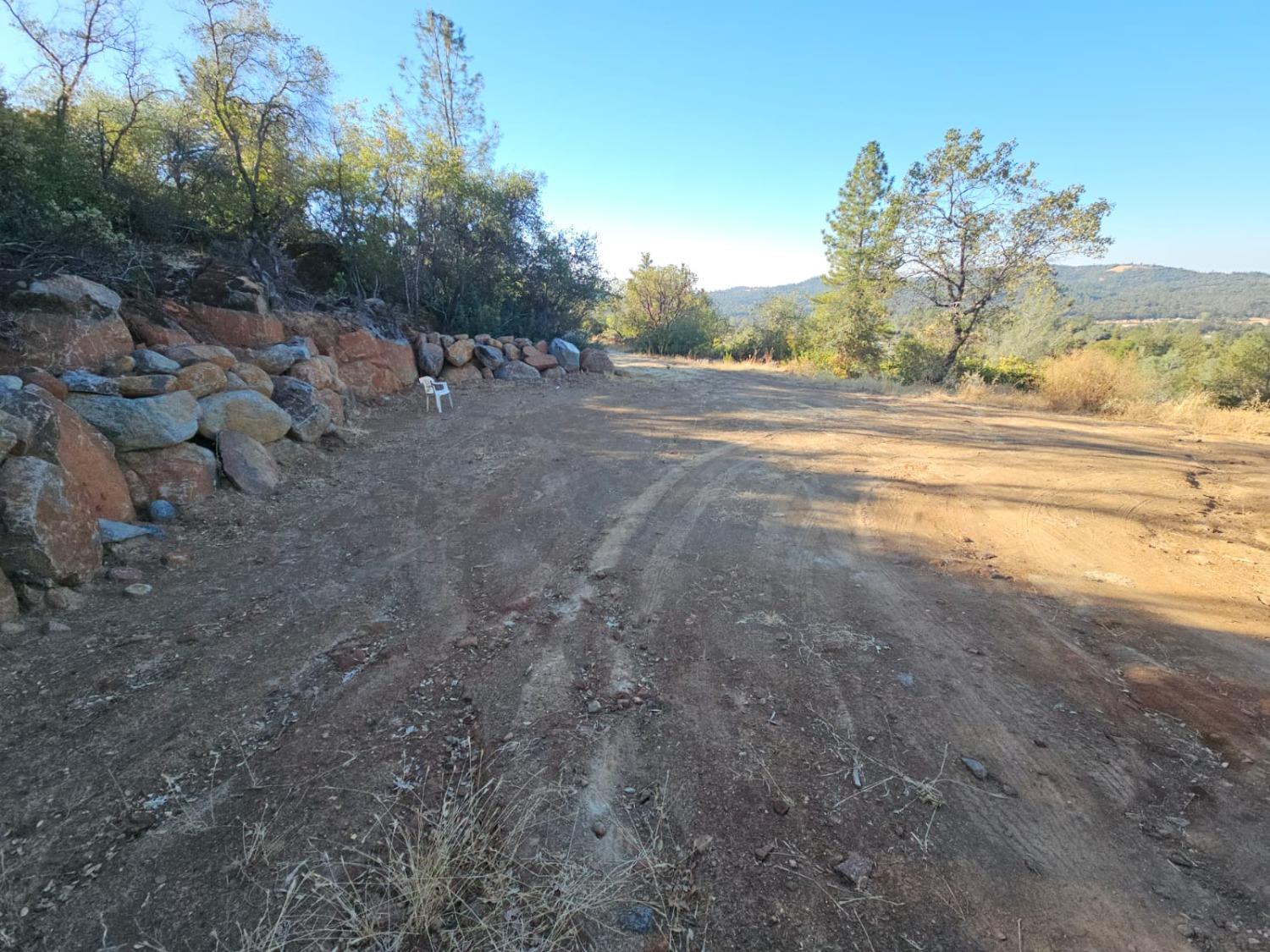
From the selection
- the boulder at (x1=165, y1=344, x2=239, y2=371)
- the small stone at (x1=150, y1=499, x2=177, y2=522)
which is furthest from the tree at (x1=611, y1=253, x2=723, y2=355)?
the small stone at (x1=150, y1=499, x2=177, y2=522)

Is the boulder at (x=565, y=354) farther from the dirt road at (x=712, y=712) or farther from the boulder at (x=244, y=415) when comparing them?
the dirt road at (x=712, y=712)

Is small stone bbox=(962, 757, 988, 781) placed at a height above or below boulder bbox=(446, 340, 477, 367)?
below

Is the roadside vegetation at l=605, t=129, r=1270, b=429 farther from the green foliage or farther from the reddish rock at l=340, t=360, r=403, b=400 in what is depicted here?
the reddish rock at l=340, t=360, r=403, b=400

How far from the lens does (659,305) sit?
29.5 m

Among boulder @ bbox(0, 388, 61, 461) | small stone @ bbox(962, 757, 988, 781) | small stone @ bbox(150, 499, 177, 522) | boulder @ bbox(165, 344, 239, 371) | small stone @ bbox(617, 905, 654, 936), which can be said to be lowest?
small stone @ bbox(617, 905, 654, 936)

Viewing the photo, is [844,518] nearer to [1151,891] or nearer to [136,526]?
[1151,891]

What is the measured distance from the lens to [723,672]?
8.66 ft

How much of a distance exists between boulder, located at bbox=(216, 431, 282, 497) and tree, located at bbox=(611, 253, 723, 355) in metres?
24.1

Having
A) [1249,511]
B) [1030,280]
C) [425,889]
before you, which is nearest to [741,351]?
[1030,280]

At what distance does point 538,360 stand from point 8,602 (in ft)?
34.0

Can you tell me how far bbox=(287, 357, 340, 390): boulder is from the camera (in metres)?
6.75

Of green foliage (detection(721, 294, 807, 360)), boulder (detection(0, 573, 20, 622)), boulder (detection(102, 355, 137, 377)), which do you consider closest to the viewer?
boulder (detection(0, 573, 20, 622))

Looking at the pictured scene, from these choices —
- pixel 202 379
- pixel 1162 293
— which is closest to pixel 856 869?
pixel 202 379

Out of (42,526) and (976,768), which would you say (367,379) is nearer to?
(42,526)
